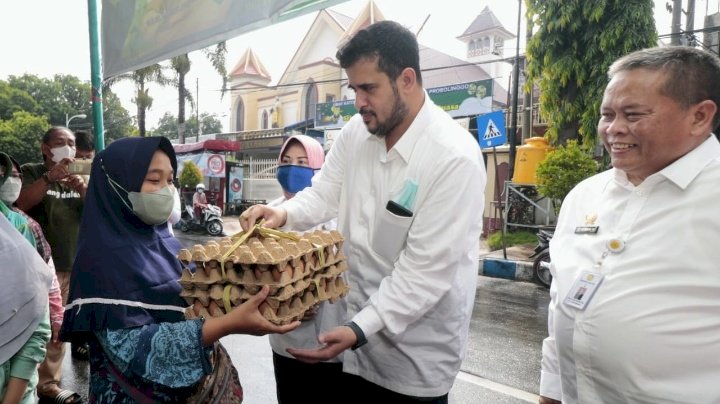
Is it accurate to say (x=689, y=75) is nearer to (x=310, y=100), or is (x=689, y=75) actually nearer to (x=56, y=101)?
(x=310, y=100)

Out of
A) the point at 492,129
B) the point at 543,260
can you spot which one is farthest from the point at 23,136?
the point at 543,260

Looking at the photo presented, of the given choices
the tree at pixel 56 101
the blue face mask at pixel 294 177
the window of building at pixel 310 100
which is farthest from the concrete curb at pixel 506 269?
the tree at pixel 56 101

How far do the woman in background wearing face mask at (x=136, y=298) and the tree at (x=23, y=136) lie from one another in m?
41.0

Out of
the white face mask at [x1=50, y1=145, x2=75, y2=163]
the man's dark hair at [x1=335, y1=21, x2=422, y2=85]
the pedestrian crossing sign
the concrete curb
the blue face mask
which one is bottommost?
the concrete curb

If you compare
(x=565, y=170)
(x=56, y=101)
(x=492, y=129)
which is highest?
(x=56, y=101)

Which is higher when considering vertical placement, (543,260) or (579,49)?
(579,49)

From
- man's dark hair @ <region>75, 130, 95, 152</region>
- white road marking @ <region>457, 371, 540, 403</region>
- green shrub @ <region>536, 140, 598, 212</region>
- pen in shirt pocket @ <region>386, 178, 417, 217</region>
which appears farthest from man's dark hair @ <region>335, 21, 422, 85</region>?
green shrub @ <region>536, 140, 598, 212</region>

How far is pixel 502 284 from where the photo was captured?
26.3 ft

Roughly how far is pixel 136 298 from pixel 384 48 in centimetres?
125

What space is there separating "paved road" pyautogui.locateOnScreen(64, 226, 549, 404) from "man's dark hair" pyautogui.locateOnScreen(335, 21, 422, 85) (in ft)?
8.61

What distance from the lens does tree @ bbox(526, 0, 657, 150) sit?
30.2ft

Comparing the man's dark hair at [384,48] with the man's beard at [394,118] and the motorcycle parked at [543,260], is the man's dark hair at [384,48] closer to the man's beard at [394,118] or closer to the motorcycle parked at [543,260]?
the man's beard at [394,118]

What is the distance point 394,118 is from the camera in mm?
1907

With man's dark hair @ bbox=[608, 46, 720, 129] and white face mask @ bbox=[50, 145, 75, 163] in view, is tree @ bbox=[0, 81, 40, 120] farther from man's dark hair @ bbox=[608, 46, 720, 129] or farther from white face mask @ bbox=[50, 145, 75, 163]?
man's dark hair @ bbox=[608, 46, 720, 129]
